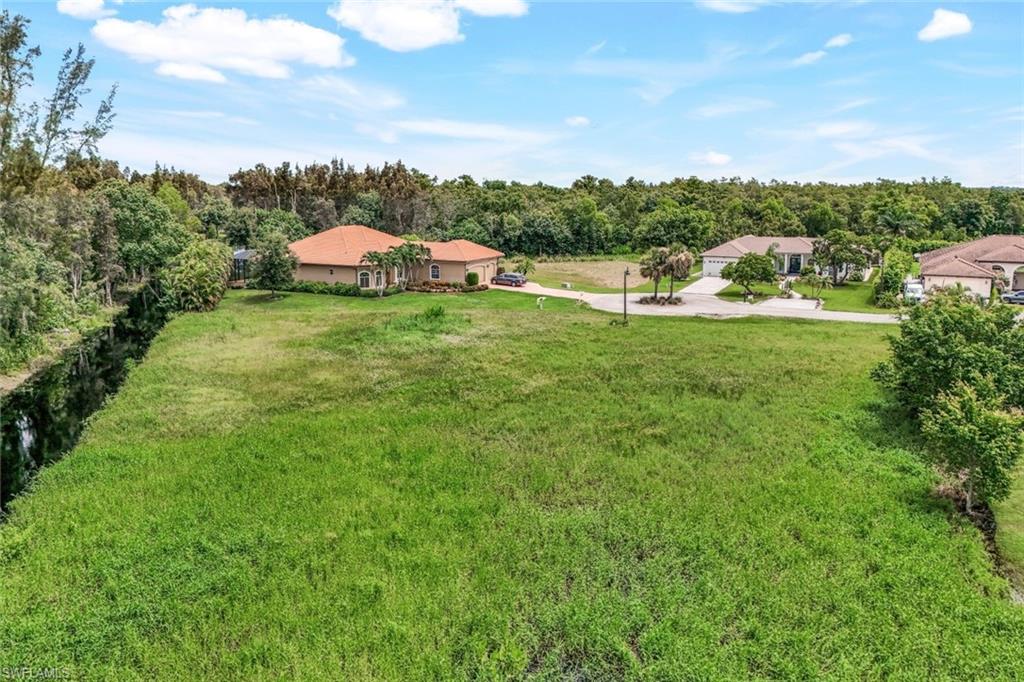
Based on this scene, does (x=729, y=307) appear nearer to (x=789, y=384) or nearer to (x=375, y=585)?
(x=789, y=384)

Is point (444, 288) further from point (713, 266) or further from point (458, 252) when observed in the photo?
point (713, 266)

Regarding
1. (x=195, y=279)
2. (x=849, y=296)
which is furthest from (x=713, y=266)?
(x=195, y=279)

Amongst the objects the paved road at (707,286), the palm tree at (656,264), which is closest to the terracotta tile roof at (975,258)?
the paved road at (707,286)

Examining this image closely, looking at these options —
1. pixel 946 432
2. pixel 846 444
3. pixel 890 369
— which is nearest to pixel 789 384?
pixel 890 369

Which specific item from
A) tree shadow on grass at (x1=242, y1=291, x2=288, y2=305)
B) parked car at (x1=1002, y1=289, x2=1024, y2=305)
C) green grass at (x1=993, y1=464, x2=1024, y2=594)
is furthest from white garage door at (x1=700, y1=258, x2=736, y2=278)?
green grass at (x1=993, y1=464, x2=1024, y2=594)

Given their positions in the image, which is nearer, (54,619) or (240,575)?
(54,619)

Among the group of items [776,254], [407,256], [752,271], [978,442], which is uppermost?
[776,254]
